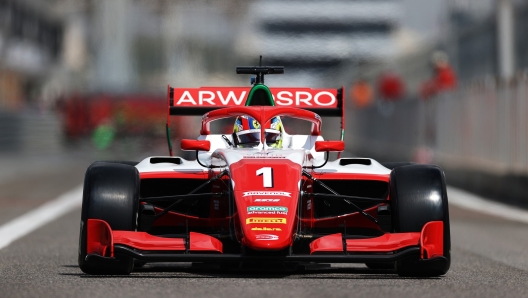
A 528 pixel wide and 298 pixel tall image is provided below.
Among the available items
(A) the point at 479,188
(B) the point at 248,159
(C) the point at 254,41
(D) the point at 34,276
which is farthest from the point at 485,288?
(C) the point at 254,41

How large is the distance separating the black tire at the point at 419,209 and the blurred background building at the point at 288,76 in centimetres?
954

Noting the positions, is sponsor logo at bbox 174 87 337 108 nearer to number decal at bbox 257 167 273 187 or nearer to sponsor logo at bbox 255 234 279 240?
number decal at bbox 257 167 273 187

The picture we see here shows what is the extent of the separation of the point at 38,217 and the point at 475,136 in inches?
356

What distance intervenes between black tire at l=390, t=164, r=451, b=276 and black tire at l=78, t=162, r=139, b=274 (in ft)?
5.70

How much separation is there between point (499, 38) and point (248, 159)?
17788 millimetres

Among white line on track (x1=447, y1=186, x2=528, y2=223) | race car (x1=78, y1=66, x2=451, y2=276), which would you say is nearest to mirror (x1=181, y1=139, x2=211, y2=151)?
race car (x1=78, y1=66, x2=451, y2=276)

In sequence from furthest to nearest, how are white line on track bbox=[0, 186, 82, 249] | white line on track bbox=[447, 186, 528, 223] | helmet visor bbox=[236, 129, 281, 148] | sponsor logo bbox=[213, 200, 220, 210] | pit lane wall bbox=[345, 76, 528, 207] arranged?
pit lane wall bbox=[345, 76, 528, 207] < white line on track bbox=[447, 186, 528, 223] < white line on track bbox=[0, 186, 82, 249] < helmet visor bbox=[236, 129, 281, 148] < sponsor logo bbox=[213, 200, 220, 210]

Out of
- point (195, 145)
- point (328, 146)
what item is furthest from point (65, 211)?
point (328, 146)

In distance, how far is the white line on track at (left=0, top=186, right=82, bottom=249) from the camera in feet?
41.3

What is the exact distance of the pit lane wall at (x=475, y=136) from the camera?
18.6 metres

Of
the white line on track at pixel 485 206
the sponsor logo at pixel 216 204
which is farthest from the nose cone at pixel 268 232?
the white line on track at pixel 485 206

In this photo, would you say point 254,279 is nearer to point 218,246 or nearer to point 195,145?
point 218,246

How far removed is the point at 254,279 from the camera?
26.8 feet

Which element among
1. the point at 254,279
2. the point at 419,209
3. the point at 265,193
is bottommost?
the point at 254,279
